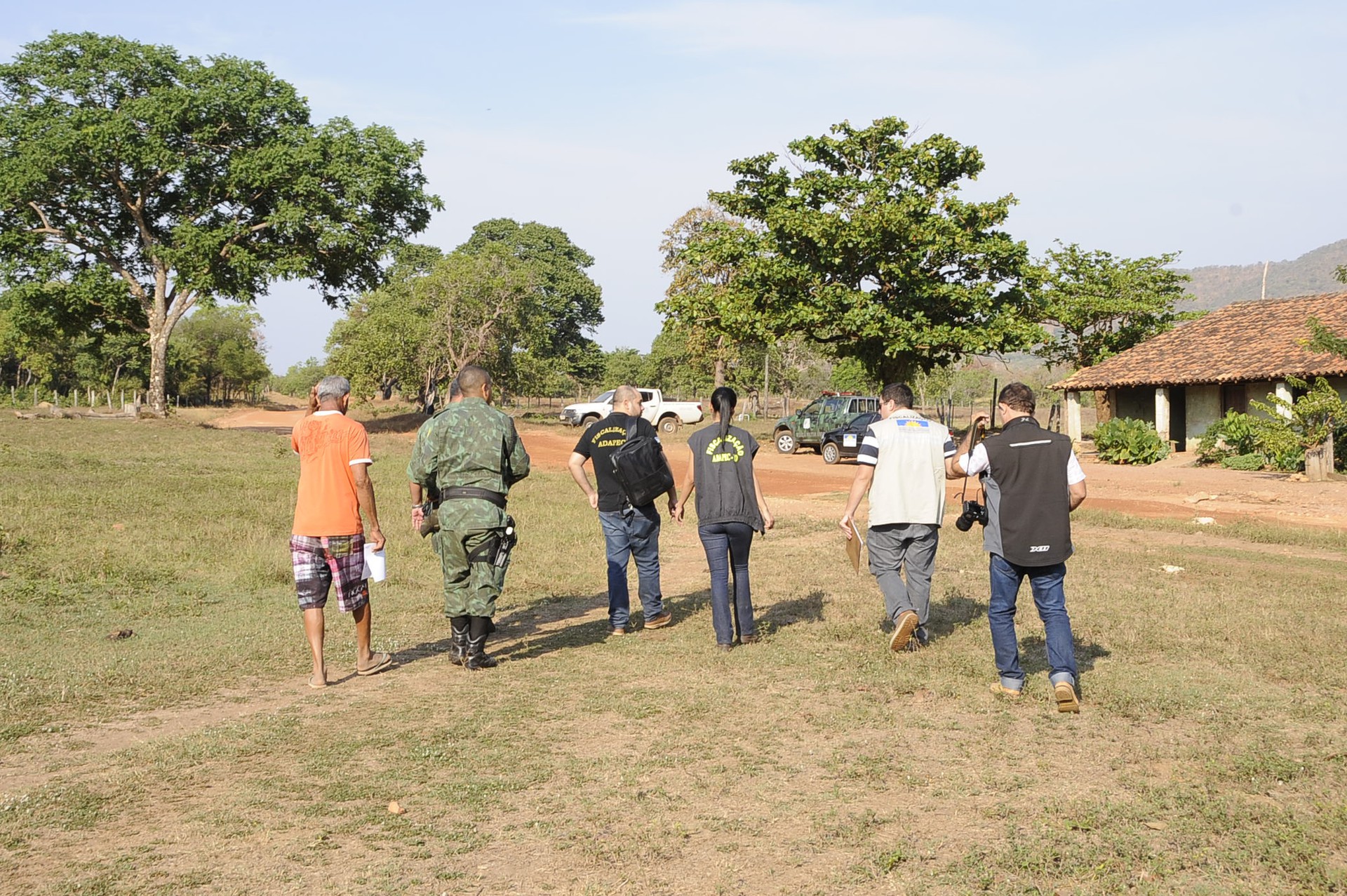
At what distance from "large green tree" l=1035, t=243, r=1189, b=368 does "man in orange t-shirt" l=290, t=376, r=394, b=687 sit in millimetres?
32152

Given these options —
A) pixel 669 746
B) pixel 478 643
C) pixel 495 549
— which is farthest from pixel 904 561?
pixel 478 643

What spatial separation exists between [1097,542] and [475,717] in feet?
30.7

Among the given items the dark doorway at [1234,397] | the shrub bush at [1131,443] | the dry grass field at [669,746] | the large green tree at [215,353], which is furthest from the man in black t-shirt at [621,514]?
the large green tree at [215,353]

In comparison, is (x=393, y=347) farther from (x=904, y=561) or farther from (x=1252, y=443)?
(x=904, y=561)

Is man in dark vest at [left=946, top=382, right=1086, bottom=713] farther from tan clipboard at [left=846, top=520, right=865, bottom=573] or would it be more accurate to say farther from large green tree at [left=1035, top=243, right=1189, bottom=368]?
large green tree at [left=1035, top=243, right=1189, bottom=368]

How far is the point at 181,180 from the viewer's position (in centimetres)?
3369

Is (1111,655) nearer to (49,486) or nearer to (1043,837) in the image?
(1043,837)

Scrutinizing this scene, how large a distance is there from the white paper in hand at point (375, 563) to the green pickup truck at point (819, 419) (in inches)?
891

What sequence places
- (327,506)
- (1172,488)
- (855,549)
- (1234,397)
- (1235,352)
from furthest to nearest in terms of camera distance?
(1235,352) < (1234,397) < (1172,488) < (855,549) < (327,506)

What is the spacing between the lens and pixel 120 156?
31.1 metres

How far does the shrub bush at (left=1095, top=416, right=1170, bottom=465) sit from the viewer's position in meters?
26.7

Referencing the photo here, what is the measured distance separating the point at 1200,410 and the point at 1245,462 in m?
4.57

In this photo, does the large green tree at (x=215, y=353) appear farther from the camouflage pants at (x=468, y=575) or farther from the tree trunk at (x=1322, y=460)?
the camouflage pants at (x=468, y=575)

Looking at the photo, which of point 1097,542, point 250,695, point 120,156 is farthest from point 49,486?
point 120,156
